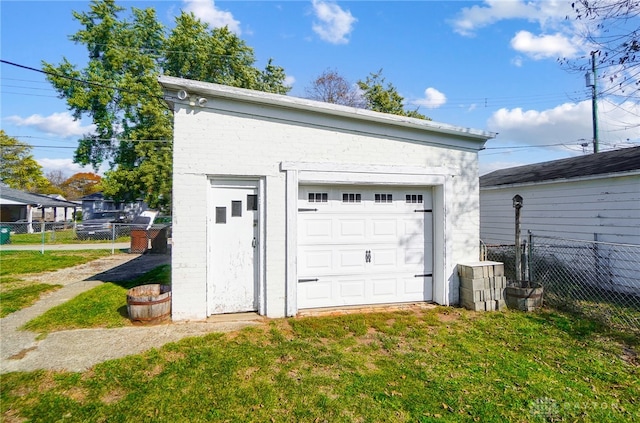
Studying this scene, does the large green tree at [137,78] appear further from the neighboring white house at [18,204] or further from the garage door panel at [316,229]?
the garage door panel at [316,229]

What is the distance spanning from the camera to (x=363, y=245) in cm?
596

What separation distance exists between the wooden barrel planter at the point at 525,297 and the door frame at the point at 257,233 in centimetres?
449

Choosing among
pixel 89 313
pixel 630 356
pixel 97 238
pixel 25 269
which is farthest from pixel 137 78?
pixel 630 356

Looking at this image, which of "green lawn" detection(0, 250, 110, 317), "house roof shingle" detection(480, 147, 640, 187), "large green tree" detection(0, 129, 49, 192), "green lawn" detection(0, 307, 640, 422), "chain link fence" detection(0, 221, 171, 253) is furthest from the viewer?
"large green tree" detection(0, 129, 49, 192)

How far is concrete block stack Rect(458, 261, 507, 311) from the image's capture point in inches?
230

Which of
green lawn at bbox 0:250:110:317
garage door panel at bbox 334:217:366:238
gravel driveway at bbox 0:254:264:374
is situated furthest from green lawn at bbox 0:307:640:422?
green lawn at bbox 0:250:110:317

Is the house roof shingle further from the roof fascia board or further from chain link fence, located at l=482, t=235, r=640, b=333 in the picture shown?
the roof fascia board

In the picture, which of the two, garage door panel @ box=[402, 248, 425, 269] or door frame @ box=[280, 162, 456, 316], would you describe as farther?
garage door panel @ box=[402, 248, 425, 269]

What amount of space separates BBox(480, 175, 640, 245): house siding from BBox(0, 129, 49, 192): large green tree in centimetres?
4236

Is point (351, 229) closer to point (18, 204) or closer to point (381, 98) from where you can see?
point (381, 98)

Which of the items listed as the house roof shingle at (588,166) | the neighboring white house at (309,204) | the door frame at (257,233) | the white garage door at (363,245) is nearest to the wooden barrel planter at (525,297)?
the neighboring white house at (309,204)

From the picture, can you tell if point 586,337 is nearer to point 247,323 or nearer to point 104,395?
point 247,323

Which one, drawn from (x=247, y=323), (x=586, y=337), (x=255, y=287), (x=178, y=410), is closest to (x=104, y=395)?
(x=178, y=410)

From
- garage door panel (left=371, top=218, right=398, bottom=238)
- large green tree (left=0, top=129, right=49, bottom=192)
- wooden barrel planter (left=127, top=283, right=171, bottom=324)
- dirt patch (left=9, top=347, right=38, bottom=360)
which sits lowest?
dirt patch (left=9, top=347, right=38, bottom=360)
